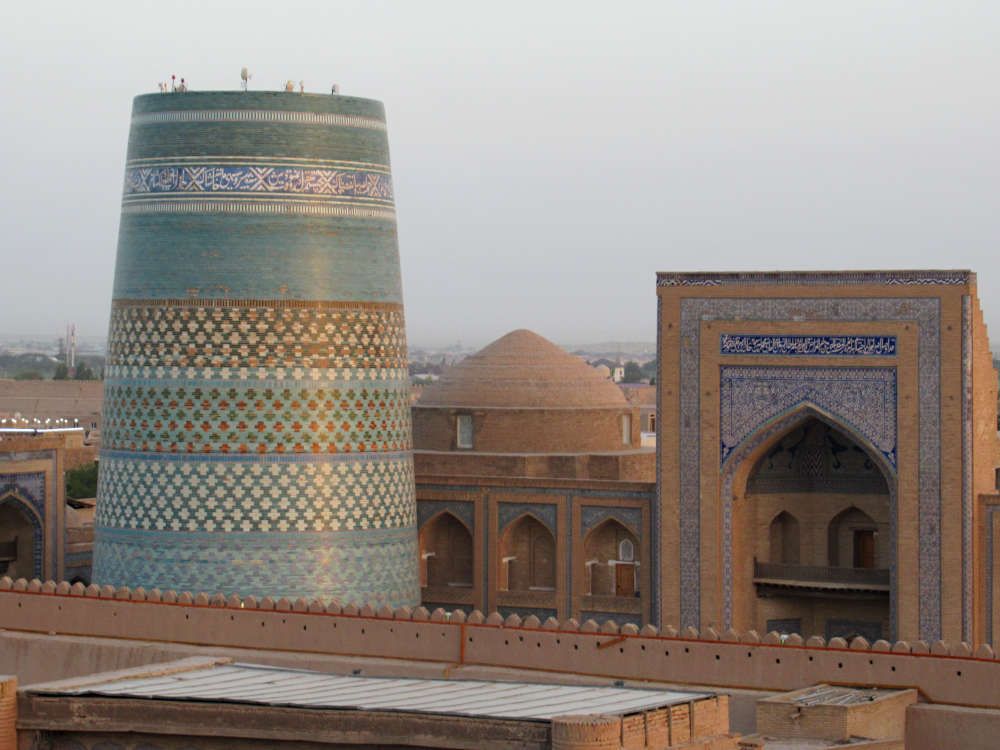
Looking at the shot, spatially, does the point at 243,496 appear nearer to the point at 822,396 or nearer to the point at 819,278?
the point at 822,396

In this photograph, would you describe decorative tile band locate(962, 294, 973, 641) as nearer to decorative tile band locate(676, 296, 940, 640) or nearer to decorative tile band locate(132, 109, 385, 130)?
decorative tile band locate(676, 296, 940, 640)

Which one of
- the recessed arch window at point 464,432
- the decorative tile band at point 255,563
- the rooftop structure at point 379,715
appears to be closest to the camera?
the rooftop structure at point 379,715

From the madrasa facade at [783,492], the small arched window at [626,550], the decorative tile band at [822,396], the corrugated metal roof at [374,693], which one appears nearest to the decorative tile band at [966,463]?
the madrasa facade at [783,492]

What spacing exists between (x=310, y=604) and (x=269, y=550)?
7.02 ft

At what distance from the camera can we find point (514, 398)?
85.9 feet

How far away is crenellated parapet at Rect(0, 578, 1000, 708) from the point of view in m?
15.6

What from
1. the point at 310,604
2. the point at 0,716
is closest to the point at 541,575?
the point at 310,604

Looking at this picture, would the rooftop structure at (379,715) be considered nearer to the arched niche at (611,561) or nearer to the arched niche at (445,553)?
the arched niche at (611,561)

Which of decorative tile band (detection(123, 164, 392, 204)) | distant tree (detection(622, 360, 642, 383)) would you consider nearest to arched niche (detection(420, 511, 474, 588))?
decorative tile band (detection(123, 164, 392, 204))

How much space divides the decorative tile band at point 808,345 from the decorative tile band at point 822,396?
0.14 m

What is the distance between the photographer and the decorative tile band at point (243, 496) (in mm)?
20000

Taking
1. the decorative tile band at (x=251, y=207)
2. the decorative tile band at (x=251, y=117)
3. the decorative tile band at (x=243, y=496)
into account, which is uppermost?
the decorative tile band at (x=251, y=117)

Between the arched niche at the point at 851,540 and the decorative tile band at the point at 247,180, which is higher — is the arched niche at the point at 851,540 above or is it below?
below

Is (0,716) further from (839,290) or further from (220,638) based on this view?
(839,290)
